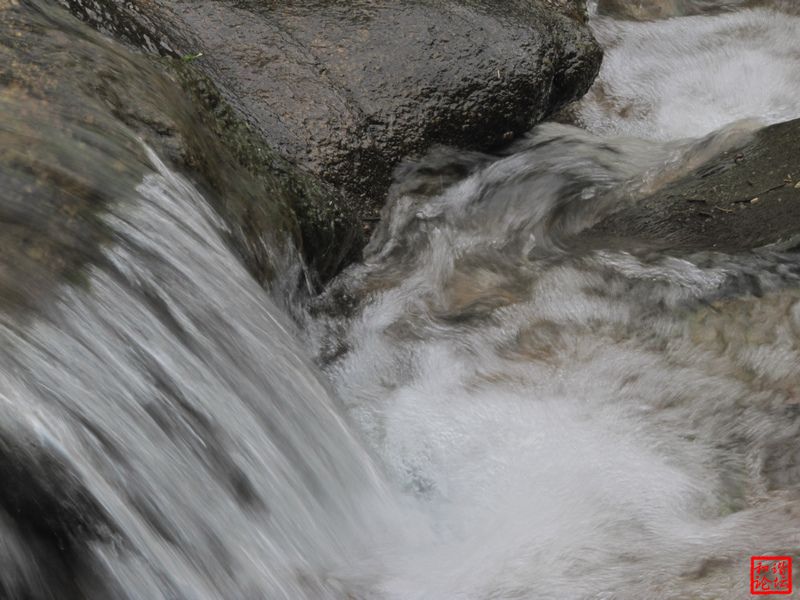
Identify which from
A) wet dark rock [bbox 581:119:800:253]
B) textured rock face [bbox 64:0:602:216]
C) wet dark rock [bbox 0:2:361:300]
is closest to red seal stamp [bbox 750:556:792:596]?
wet dark rock [bbox 581:119:800:253]

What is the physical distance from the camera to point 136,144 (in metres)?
2.84

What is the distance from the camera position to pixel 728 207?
159 inches

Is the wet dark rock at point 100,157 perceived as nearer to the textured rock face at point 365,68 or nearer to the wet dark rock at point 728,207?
the textured rock face at point 365,68

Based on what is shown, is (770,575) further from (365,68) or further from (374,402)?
(365,68)

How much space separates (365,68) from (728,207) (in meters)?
1.75

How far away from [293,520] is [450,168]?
→ 2.33 m

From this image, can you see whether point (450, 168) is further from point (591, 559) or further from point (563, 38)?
point (591, 559)

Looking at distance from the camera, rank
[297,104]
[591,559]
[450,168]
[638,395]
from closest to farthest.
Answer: [591,559] < [638,395] < [297,104] < [450,168]

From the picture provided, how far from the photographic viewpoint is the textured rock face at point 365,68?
4.07 m

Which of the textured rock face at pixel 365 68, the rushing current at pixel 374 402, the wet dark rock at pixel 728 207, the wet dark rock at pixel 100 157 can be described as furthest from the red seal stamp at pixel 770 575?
the textured rock face at pixel 365 68

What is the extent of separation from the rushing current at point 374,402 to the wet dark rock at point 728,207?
0.16 meters

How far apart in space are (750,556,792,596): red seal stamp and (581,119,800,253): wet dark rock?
1595mm

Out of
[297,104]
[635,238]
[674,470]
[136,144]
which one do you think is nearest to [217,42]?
[297,104]

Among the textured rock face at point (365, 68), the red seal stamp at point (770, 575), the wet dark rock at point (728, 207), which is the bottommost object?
the wet dark rock at point (728, 207)
